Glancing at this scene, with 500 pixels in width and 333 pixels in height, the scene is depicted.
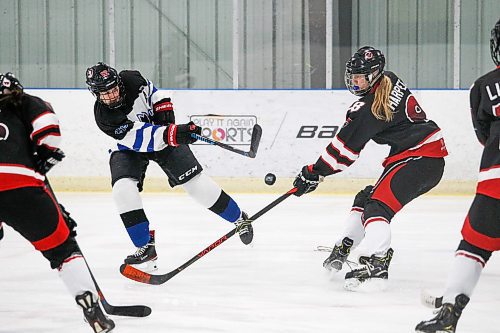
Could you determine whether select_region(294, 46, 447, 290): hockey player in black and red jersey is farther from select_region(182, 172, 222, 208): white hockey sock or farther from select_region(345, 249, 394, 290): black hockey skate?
select_region(182, 172, 222, 208): white hockey sock

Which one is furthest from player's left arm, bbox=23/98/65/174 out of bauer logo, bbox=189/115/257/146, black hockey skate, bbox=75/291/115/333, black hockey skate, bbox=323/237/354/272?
bauer logo, bbox=189/115/257/146

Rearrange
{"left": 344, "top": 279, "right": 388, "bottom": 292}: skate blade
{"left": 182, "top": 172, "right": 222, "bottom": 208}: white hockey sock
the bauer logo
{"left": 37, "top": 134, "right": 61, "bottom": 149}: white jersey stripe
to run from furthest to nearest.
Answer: the bauer logo, {"left": 182, "top": 172, "right": 222, "bottom": 208}: white hockey sock, {"left": 344, "top": 279, "right": 388, "bottom": 292}: skate blade, {"left": 37, "top": 134, "right": 61, "bottom": 149}: white jersey stripe

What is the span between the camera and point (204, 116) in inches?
245

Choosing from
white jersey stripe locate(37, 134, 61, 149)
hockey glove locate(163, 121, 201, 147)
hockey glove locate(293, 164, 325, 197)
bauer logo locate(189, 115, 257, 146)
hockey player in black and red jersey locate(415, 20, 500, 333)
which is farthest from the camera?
bauer logo locate(189, 115, 257, 146)

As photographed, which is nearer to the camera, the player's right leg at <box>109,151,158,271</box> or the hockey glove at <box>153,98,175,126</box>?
the player's right leg at <box>109,151,158,271</box>

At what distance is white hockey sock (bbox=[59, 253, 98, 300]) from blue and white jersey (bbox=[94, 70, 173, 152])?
1.10 m

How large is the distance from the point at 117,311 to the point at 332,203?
319 centimetres

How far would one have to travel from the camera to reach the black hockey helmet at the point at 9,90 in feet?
7.25

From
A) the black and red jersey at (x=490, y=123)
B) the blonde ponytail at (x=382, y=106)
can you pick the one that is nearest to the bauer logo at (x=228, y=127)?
the blonde ponytail at (x=382, y=106)

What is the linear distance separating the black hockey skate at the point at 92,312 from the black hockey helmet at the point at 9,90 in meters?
0.59

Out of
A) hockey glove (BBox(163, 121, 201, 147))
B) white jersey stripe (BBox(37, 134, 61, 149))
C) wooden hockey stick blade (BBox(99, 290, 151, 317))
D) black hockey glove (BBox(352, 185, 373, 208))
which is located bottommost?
wooden hockey stick blade (BBox(99, 290, 151, 317))

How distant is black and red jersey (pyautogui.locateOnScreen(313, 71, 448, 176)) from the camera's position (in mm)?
3109

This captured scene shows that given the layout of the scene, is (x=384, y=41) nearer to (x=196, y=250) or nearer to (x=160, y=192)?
(x=160, y=192)

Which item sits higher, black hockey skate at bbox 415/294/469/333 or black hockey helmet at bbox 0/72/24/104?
black hockey helmet at bbox 0/72/24/104
